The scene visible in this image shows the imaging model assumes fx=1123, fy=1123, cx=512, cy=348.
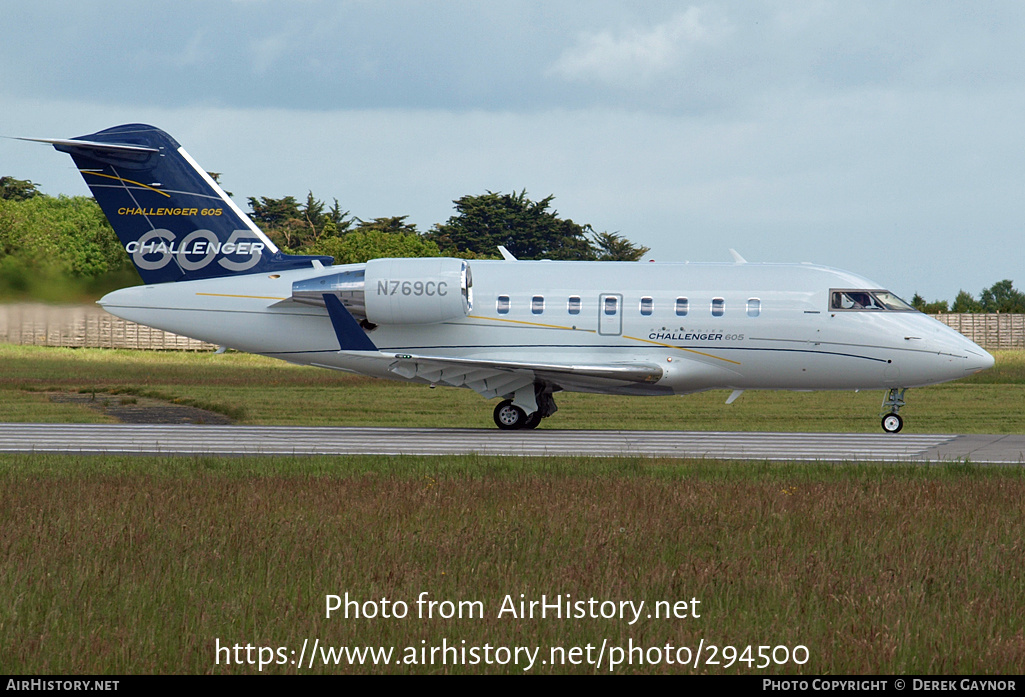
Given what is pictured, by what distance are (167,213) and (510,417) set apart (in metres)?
9.56

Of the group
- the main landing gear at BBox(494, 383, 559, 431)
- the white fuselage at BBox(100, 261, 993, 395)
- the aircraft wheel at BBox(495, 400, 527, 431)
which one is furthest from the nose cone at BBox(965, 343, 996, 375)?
the aircraft wheel at BBox(495, 400, 527, 431)

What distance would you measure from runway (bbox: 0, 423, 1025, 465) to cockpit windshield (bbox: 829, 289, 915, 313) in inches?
114

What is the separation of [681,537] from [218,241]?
18.5 m

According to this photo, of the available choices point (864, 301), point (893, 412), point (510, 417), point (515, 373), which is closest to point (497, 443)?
point (515, 373)

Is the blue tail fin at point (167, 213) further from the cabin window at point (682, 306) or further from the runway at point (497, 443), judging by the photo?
the cabin window at point (682, 306)

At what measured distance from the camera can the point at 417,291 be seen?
2533 centimetres

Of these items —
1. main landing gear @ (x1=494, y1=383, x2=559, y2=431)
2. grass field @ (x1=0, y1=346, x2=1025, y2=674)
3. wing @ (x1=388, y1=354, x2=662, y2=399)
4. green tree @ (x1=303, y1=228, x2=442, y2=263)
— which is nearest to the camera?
grass field @ (x1=0, y1=346, x2=1025, y2=674)

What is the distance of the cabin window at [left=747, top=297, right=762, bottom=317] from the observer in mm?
25328

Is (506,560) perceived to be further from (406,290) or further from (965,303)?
(965,303)

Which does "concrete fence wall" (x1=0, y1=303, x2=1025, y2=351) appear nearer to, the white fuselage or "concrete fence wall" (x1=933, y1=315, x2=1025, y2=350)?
"concrete fence wall" (x1=933, y1=315, x2=1025, y2=350)

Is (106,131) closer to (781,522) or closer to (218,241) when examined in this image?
(218,241)

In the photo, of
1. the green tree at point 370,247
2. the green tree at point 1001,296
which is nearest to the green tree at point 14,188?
the green tree at point 370,247

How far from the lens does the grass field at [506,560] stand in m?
7.21

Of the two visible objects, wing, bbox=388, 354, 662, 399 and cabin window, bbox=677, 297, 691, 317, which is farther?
cabin window, bbox=677, 297, 691, 317
